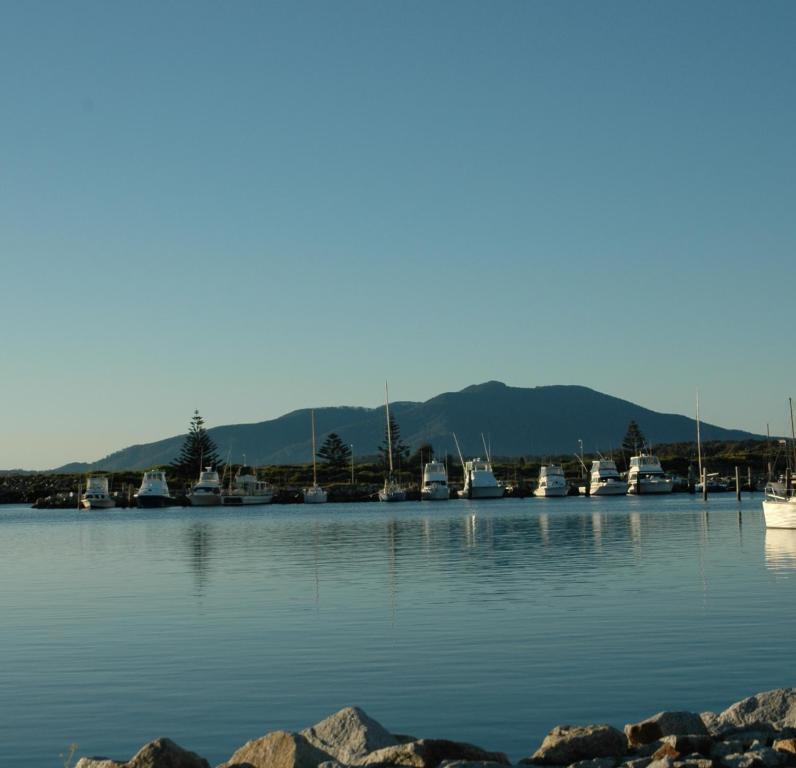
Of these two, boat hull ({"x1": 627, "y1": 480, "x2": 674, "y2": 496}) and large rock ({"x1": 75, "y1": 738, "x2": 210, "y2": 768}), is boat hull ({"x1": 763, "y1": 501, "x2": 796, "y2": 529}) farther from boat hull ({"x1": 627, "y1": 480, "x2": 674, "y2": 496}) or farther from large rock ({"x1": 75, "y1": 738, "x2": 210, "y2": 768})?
boat hull ({"x1": 627, "y1": 480, "x2": 674, "y2": 496})

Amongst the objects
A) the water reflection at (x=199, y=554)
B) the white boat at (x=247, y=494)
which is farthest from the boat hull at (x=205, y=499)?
the water reflection at (x=199, y=554)

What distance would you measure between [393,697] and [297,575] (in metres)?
22.6

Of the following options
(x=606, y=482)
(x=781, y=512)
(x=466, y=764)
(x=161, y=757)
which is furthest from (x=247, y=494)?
(x=466, y=764)

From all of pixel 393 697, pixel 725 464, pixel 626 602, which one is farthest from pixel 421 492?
pixel 393 697

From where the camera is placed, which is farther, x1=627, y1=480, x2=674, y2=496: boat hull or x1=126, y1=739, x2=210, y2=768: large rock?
x1=627, y1=480, x2=674, y2=496: boat hull

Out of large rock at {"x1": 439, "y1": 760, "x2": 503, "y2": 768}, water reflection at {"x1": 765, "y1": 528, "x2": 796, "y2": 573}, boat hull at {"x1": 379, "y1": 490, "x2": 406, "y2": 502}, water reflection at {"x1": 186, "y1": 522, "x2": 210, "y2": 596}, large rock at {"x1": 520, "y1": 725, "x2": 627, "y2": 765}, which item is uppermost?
boat hull at {"x1": 379, "y1": 490, "x2": 406, "y2": 502}

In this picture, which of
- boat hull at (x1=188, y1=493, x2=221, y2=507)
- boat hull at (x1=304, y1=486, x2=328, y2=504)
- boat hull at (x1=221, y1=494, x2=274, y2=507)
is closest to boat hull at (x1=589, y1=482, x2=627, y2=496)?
boat hull at (x1=304, y1=486, x2=328, y2=504)

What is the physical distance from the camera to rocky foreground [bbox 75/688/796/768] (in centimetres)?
1203

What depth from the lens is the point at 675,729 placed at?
13.5m

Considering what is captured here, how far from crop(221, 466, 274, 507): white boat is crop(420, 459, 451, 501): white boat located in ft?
66.5

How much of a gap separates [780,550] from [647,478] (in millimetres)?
108045

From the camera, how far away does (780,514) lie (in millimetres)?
58344

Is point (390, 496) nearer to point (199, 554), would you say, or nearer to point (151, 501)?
point (151, 501)

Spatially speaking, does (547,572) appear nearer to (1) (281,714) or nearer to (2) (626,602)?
(2) (626,602)
